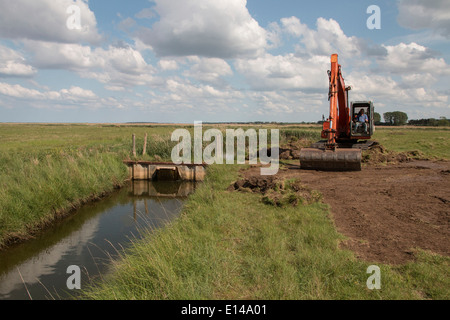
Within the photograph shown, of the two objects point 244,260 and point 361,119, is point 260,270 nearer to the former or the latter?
point 244,260

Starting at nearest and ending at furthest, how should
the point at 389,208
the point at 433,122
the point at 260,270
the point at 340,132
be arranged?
1. the point at 260,270
2. the point at 389,208
3. the point at 340,132
4. the point at 433,122

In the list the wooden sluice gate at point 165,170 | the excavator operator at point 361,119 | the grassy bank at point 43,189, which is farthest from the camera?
the wooden sluice gate at point 165,170

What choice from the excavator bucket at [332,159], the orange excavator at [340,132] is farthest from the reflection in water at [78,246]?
the orange excavator at [340,132]

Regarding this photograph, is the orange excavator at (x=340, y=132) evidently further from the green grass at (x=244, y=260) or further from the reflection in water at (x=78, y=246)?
the reflection in water at (x=78, y=246)

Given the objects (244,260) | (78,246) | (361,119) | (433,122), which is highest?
(433,122)

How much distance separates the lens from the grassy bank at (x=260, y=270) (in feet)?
13.1

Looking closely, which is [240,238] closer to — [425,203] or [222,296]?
[222,296]

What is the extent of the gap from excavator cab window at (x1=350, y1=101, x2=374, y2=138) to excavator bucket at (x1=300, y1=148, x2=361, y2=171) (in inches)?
87.2

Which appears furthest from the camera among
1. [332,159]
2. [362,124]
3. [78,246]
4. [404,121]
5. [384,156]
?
[404,121]

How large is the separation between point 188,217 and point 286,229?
2.56 metres

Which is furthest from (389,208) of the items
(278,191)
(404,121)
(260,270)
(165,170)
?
(404,121)

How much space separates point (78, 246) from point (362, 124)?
535 inches

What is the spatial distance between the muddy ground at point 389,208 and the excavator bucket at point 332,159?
441 mm

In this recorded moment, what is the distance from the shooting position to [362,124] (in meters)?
15.0
